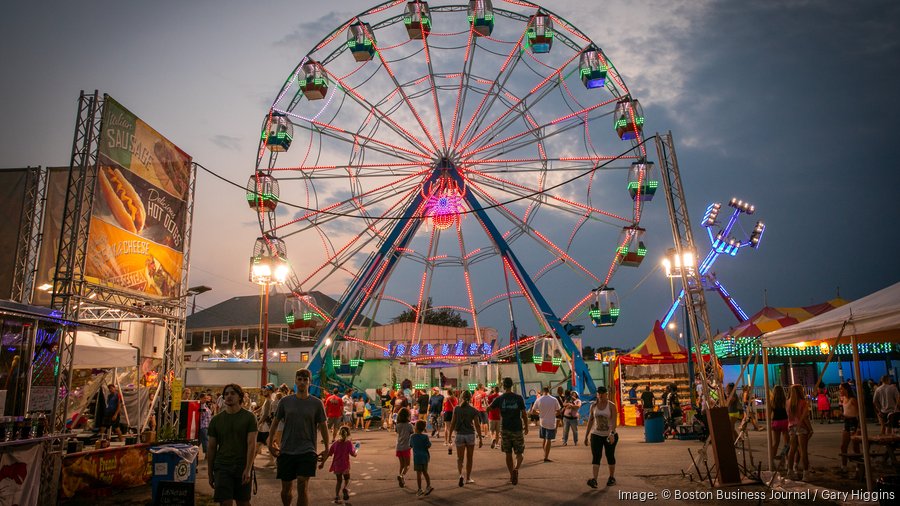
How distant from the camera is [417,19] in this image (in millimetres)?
24109

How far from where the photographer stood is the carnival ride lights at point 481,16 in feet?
76.3

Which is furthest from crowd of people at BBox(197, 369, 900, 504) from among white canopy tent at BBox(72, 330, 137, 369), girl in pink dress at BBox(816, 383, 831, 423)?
girl in pink dress at BBox(816, 383, 831, 423)

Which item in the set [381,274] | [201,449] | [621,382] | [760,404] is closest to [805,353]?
[760,404]

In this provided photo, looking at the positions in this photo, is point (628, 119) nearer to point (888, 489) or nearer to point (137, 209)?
point (137, 209)

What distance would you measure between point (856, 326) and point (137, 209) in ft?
43.2

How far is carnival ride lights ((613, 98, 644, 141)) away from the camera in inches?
925

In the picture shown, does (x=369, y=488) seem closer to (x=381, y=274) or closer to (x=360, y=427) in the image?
(x=381, y=274)

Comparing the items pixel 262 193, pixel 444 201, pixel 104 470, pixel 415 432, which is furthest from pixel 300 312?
pixel 415 432

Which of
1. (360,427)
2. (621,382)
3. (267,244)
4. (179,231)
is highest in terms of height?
(267,244)

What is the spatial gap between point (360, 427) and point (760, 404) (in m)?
17.1

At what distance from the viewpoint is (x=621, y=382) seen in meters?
28.8

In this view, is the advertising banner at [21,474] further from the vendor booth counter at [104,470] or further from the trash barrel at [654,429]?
the trash barrel at [654,429]

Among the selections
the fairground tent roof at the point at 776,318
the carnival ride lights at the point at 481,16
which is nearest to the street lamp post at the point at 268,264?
the carnival ride lights at the point at 481,16

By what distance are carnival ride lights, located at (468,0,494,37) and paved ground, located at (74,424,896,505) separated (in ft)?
47.0
